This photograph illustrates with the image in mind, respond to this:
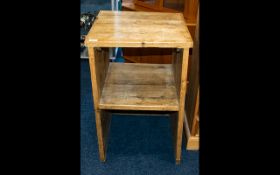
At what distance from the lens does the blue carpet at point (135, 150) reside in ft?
4.09

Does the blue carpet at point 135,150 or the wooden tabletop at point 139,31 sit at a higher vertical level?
Result: the wooden tabletop at point 139,31

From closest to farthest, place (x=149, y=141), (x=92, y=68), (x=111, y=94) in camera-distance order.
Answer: (x=92, y=68)
(x=111, y=94)
(x=149, y=141)

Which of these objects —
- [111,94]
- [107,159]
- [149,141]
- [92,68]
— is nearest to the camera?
[92,68]

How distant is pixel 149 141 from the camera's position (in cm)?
141

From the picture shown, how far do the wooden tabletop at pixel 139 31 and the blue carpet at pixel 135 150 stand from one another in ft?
1.92

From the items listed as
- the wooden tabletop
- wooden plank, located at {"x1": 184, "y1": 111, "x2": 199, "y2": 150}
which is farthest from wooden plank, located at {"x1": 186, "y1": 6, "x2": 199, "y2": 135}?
the wooden tabletop

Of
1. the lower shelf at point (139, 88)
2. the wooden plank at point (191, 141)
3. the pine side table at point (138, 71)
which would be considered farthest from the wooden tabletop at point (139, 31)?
the wooden plank at point (191, 141)

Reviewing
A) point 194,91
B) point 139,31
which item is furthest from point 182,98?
point 139,31

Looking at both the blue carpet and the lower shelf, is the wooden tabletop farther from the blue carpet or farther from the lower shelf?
the blue carpet

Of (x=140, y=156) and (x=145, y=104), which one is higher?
(x=145, y=104)

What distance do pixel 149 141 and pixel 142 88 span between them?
0.32 meters

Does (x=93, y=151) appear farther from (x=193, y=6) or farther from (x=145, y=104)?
(x=193, y=6)

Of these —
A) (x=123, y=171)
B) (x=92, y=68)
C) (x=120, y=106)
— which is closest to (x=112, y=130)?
(x=123, y=171)

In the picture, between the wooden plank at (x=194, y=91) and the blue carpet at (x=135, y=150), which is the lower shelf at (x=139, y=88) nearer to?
the wooden plank at (x=194, y=91)
